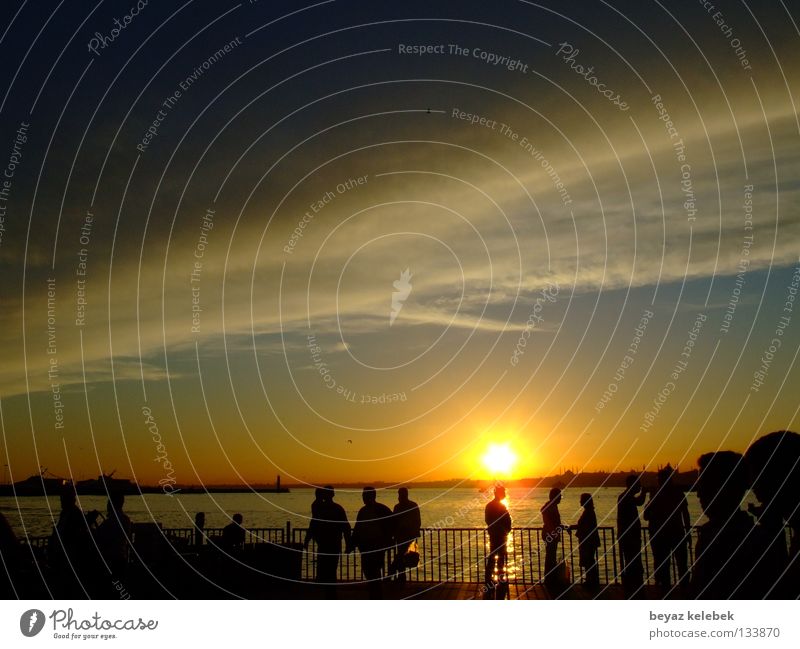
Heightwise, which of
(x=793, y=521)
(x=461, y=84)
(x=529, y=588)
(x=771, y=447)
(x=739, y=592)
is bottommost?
(x=529, y=588)

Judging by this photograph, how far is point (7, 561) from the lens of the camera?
15070 mm

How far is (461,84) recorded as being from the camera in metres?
16.4

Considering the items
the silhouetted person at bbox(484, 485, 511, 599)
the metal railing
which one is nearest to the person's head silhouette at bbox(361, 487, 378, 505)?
the metal railing

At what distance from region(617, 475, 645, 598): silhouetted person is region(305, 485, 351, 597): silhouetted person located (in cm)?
530

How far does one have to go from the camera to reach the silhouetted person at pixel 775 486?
8.18 meters

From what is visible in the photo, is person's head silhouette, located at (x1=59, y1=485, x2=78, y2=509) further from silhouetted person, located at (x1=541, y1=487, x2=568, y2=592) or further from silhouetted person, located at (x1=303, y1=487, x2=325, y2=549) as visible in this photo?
silhouetted person, located at (x1=541, y1=487, x2=568, y2=592)

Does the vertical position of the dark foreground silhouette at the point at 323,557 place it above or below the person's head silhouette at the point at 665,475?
below

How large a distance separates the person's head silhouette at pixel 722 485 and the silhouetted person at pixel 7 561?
11380 millimetres

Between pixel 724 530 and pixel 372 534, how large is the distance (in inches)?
370

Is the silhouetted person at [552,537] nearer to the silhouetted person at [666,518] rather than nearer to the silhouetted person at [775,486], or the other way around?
the silhouetted person at [666,518]

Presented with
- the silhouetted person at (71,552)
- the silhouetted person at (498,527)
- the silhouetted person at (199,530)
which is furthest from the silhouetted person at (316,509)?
the silhouetted person at (199,530)
